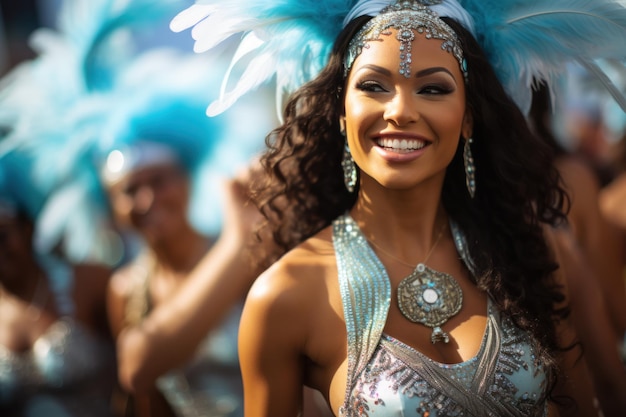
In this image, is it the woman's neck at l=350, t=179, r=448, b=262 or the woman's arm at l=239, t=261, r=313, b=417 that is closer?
the woman's arm at l=239, t=261, r=313, b=417

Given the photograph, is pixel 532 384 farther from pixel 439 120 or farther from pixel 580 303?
pixel 439 120

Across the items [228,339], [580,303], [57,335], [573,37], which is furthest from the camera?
[57,335]

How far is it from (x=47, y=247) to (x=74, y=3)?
57.1 inches

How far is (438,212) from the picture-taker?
8.21 feet

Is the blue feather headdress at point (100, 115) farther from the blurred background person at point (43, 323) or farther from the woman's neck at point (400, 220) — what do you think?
the woman's neck at point (400, 220)

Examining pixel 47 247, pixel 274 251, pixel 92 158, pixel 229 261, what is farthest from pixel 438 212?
pixel 47 247

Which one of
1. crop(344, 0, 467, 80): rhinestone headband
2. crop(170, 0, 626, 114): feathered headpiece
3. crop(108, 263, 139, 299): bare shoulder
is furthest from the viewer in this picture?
crop(108, 263, 139, 299): bare shoulder

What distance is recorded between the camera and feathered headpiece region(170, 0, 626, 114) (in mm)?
2314

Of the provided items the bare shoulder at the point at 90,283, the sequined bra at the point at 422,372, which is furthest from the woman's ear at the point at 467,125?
the bare shoulder at the point at 90,283

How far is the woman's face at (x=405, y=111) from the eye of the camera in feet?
7.13

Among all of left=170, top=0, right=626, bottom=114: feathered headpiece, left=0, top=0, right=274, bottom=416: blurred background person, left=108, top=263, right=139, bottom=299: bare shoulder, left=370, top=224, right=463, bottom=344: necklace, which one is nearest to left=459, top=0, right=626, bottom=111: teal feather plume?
left=170, top=0, right=626, bottom=114: feathered headpiece

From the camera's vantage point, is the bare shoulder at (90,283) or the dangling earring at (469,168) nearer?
the dangling earring at (469,168)

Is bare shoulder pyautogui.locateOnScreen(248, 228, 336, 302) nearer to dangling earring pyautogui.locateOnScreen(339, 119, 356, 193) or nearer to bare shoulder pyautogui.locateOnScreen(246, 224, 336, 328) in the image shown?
bare shoulder pyautogui.locateOnScreen(246, 224, 336, 328)

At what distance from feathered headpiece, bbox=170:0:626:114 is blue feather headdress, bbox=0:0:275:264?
5.82ft
